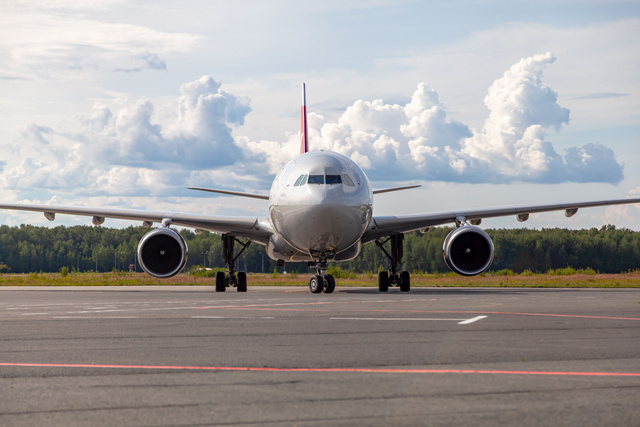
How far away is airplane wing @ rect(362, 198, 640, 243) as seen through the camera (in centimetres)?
2683

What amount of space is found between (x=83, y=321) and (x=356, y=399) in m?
8.24

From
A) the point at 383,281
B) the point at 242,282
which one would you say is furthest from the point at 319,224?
the point at 242,282

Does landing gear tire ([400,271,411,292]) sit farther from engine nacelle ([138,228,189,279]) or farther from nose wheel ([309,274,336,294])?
engine nacelle ([138,228,189,279])

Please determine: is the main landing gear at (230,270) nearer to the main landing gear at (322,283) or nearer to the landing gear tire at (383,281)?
the landing gear tire at (383,281)

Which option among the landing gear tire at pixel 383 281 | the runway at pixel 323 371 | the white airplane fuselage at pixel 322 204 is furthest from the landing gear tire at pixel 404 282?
the runway at pixel 323 371

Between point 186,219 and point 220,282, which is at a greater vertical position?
point 186,219

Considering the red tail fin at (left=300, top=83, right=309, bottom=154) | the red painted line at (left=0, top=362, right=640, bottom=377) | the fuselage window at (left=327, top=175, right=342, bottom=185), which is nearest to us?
the red painted line at (left=0, top=362, right=640, bottom=377)

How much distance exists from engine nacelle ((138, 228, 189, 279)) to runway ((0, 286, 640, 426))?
41.7 ft

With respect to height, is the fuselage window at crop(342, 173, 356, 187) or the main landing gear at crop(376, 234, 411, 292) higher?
the fuselage window at crop(342, 173, 356, 187)

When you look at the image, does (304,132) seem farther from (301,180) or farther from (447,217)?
(301,180)

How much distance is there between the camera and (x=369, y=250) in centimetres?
9488

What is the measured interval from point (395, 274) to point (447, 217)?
8.84ft

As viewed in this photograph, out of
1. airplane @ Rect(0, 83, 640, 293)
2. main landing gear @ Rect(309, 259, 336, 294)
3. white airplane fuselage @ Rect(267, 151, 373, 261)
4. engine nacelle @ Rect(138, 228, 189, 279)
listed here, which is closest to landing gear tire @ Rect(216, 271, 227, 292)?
airplane @ Rect(0, 83, 640, 293)

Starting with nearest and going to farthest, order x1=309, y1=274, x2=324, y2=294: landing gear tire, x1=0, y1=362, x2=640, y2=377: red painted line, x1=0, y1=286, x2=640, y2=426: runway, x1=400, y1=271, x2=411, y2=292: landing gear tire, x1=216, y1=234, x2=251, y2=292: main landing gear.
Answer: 1. x1=0, y1=286, x2=640, y2=426: runway
2. x1=0, y1=362, x2=640, y2=377: red painted line
3. x1=309, y1=274, x2=324, y2=294: landing gear tire
4. x1=400, y1=271, x2=411, y2=292: landing gear tire
5. x1=216, y1=234, x2=251, y2=292: main landing gear
